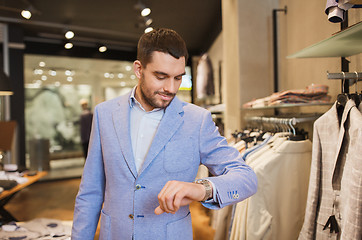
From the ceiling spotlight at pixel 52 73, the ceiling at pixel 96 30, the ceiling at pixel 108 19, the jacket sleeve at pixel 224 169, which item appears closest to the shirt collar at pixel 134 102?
the jacket sleeve at pixel 224 169

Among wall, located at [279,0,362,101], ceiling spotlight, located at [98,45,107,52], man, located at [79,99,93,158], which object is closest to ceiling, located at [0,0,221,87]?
ceiling spotlight, located at [98,45,107,52]

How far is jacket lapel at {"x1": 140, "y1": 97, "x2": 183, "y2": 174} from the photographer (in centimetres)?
115

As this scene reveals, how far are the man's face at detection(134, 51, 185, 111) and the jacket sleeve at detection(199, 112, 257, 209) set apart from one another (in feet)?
0.67

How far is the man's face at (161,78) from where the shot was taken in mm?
1115

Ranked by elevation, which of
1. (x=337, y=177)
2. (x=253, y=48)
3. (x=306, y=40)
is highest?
(x=253, y=48)

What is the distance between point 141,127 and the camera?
4.16 feet

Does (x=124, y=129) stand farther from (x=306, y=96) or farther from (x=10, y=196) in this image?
(x=10, y=196)

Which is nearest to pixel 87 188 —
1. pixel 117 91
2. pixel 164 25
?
pixel 164 25

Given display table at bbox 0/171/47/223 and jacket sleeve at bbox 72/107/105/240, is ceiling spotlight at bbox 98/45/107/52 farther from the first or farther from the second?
jacket sleeve at bbox 72/107/105/240

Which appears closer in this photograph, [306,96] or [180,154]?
[180,154]

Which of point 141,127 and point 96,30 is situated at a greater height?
point 96,30

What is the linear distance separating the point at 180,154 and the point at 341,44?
0.93 metres

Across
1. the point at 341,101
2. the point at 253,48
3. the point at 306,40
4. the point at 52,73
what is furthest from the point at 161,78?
the point at 52,73

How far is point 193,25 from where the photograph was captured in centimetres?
647
